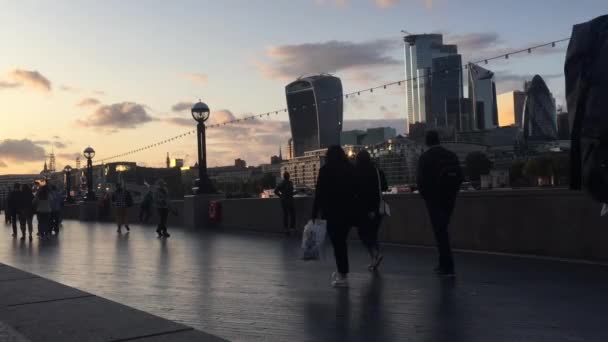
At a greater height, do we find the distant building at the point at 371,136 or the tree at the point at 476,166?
the distant building at the point at 371,136

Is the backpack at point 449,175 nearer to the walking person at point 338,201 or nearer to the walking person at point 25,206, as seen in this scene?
the walking person at point 338,201

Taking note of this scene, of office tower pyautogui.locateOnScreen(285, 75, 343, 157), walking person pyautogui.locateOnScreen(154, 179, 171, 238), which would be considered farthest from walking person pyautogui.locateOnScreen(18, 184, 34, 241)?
office tower pyautogui.locateOnScreen(285, 75, 343, 157)

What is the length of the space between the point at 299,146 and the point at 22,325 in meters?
191

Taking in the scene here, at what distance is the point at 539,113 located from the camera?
176m

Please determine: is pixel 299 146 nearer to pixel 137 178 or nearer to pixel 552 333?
pixel 137 178

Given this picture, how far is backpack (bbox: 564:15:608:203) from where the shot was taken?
9.18 ft

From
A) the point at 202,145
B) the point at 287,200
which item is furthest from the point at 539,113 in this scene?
the point at 287,200

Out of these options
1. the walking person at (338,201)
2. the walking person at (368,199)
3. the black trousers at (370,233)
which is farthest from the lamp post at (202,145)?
the walking person at (338,201)

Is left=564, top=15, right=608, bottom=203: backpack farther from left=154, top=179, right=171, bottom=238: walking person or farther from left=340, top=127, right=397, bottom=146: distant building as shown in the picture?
left=340, top=127, right=397, bottom=146: distant building

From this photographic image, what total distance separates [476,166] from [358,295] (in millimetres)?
132712

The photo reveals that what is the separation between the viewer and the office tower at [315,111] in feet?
503

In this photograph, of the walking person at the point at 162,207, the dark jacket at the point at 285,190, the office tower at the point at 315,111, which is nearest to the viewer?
the dark jacket at the point at 285,190

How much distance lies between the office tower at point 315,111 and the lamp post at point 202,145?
119 meters

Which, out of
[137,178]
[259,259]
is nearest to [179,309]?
[259,259]
